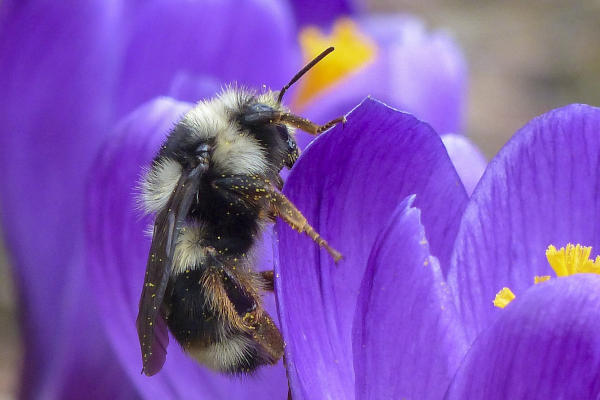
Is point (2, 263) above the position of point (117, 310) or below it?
below

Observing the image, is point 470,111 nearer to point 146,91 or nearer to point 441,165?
point 146,91

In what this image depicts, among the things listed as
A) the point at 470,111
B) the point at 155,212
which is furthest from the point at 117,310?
the point at 470,111

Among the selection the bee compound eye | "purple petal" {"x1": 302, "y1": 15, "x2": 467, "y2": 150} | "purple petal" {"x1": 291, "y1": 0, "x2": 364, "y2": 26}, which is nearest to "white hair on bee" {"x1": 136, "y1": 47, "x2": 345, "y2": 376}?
the bee compound eye

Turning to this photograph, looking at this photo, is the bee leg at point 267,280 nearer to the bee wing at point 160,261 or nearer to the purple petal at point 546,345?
the bee wing at point 160,261

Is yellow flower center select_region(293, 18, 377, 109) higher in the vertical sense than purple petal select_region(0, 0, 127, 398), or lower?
higher

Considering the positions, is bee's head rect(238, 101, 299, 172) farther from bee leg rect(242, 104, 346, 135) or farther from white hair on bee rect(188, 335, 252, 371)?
white hair on bee rect(188, 335, 252, 371)
